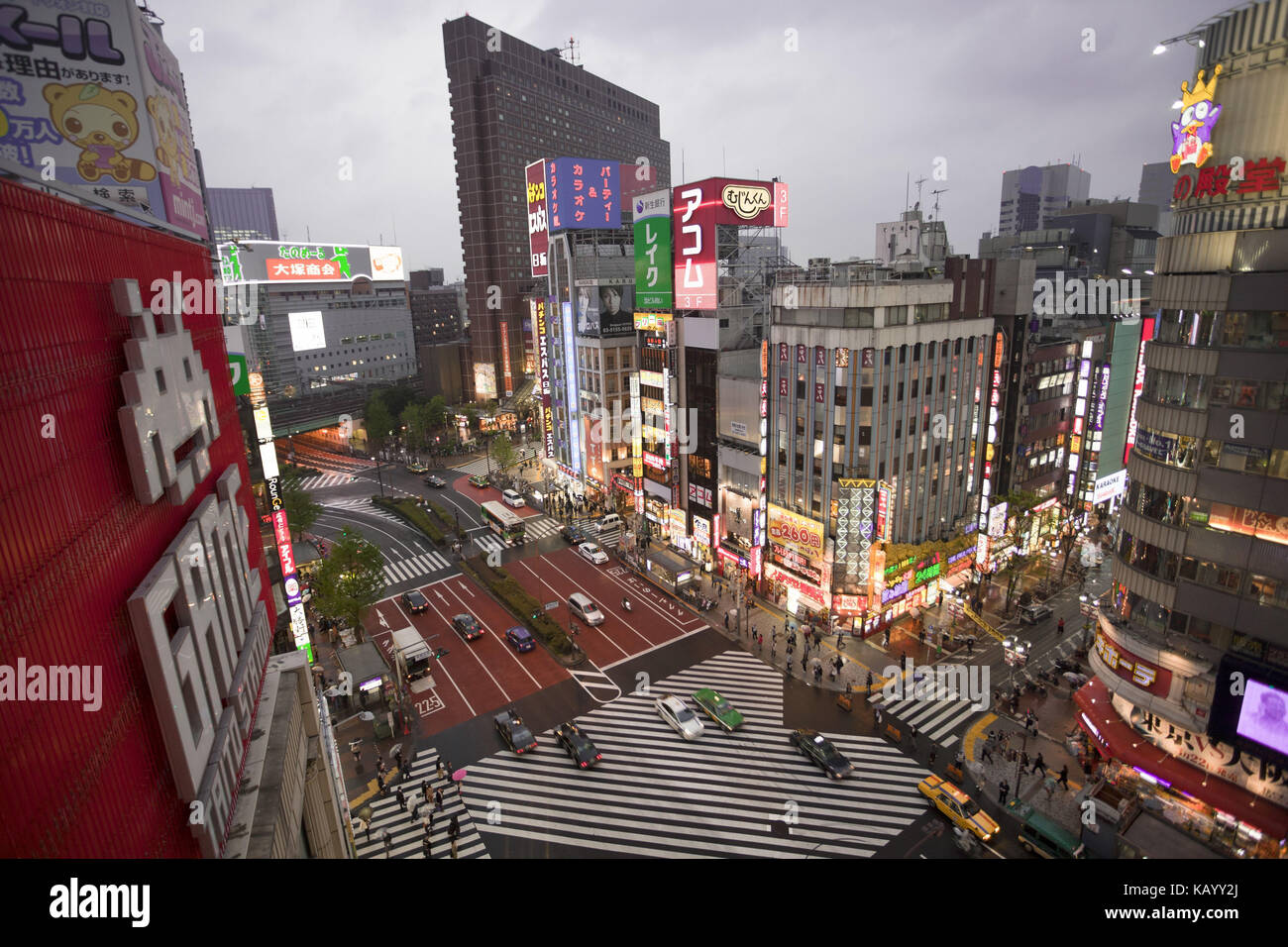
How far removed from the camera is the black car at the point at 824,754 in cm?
2798

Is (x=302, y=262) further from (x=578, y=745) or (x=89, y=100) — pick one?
(x=89, y=100)

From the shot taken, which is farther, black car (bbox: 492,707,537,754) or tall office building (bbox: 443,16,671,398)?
tall office building (bbox: 443,16,671,398)

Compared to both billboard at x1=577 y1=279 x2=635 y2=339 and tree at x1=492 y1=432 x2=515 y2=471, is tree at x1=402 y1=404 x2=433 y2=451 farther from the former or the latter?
billboard at x1=577 y1=279 x2=635 y2=339

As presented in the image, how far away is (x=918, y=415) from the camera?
3912 cm

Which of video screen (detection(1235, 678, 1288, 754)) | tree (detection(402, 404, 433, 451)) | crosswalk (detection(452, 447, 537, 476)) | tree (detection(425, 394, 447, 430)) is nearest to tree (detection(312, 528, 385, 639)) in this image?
crosswalk (detection(452, 447, 537, 476))

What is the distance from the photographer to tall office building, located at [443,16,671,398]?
101562 mm

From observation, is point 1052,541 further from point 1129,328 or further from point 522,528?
point 522,528

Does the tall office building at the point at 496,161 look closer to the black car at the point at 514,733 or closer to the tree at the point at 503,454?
the tree at the point at 503,454

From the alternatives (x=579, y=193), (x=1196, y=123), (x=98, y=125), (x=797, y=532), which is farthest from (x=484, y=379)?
(x=1196, y=123)

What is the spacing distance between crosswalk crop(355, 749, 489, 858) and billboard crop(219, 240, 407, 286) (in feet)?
225

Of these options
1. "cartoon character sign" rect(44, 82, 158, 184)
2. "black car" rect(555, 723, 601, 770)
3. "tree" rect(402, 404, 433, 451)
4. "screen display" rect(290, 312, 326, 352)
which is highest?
"cartoon character sign" rect(44, 82, 158, 184)

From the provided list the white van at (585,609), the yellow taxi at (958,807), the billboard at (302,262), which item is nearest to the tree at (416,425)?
the billboard at (302,262)
